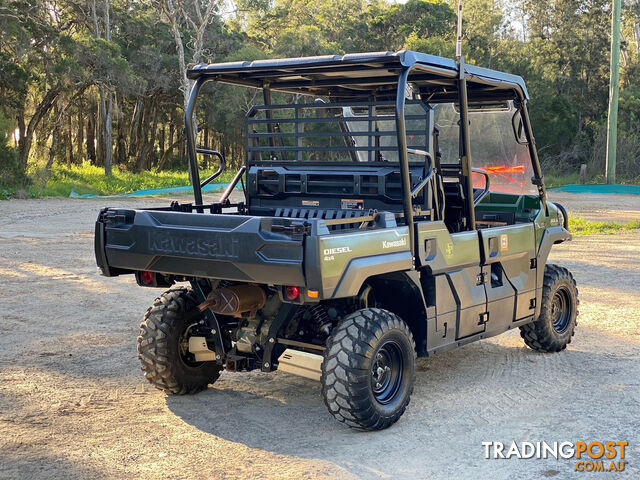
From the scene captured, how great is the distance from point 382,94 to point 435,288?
2.14m

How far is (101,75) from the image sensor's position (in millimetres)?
31781

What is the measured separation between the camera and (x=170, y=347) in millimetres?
5566

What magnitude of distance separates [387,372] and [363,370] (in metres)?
0.45

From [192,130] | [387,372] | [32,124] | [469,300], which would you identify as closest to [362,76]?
[192,130]

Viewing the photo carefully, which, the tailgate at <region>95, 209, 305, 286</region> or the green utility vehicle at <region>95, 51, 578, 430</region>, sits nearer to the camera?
the tailgate at <region>95, 209, 305, 286</region>

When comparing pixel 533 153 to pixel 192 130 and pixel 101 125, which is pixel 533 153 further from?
pixel 101 125


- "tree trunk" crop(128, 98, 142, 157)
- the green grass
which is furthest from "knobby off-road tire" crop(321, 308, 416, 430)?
"tree trunk" crop(128, 98, 142, 157)

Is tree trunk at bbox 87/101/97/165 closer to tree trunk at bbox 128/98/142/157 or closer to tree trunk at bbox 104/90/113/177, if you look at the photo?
tree trunk at bbox 128/98/142/157

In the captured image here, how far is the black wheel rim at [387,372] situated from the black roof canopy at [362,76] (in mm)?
1775

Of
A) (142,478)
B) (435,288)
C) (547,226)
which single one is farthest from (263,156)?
(142,478)

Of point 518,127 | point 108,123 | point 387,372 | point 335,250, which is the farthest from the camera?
point 108,123

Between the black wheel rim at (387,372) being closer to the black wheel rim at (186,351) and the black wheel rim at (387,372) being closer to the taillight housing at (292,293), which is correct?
the taillight housing at (292,293)

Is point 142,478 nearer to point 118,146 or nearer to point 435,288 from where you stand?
point 435,288

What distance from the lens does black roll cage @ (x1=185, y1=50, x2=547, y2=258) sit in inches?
199
